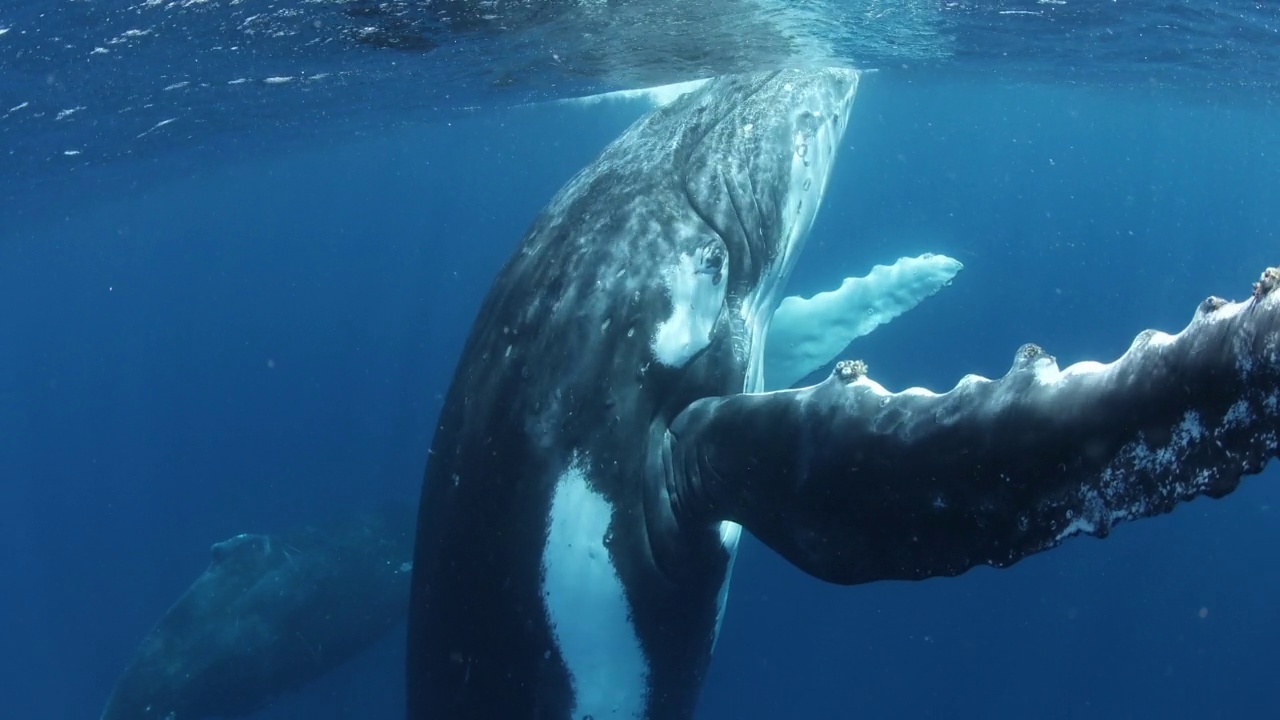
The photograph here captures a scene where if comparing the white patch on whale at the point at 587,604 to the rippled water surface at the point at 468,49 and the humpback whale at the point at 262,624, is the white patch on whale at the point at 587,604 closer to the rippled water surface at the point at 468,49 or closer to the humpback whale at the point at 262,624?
the rippled water surface at the point at 468,49

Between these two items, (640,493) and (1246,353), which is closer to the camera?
(1246,353)

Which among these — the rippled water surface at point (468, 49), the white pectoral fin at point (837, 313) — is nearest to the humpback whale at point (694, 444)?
the white pectoral fin at point (837, 313)

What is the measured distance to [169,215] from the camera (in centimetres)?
6375

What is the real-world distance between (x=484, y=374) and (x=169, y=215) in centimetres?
6861

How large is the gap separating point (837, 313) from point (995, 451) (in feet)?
22.2

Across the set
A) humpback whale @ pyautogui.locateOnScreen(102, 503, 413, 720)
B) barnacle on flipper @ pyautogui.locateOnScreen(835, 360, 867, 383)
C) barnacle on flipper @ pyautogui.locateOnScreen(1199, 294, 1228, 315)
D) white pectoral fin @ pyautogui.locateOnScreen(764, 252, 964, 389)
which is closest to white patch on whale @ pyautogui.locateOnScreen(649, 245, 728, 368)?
barnacle on flipper @ pyautogui.locateOnScreen(835, 360, 867, 383)

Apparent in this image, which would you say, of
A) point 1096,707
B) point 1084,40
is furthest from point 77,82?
point 1096,707

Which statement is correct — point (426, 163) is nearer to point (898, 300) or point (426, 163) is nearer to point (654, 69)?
point (654, 69)

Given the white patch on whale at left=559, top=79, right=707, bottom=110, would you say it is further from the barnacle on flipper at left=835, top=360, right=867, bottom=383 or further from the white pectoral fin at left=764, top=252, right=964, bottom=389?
the barnacle on flipper at left=835, top=360, right=867, bottom=383

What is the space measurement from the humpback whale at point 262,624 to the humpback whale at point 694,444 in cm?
1131

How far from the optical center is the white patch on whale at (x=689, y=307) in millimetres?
4746

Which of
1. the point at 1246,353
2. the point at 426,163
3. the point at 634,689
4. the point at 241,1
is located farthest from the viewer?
the point at 426,163

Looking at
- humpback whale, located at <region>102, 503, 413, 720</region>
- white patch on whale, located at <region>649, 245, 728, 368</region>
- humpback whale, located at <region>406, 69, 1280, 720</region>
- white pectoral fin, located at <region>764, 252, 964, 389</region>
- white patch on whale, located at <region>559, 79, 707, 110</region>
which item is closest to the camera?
humpback whale, located at <region>406, 69, 1280, 720</region>

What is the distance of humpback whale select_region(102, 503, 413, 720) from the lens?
14727 mm
